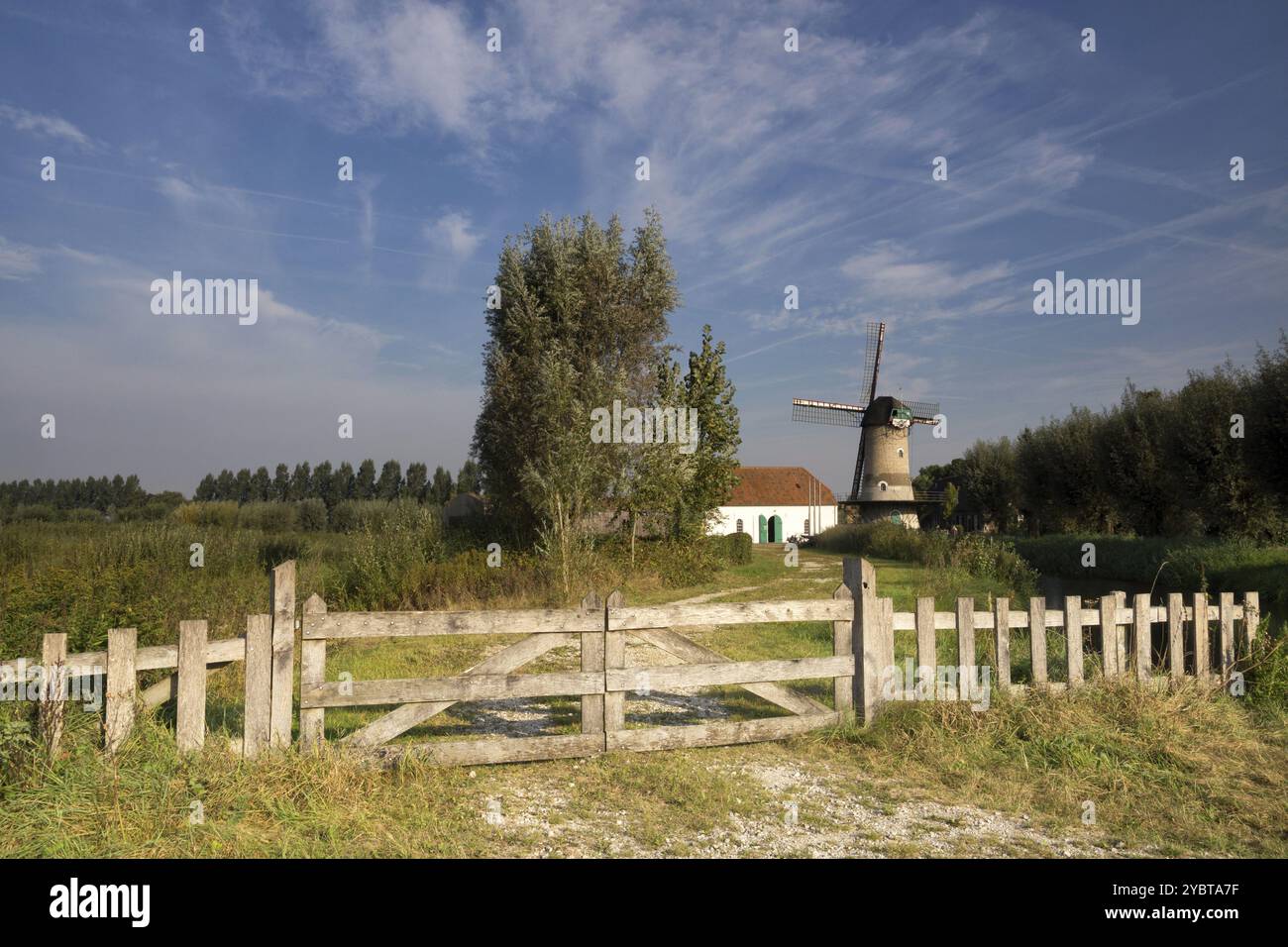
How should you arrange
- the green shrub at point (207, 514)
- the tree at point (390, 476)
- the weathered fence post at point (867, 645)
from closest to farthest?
1. the weathered fence post at point (867, 645)
2. the green shrub at point (207, 514)
3. the tree at point (390, 476)

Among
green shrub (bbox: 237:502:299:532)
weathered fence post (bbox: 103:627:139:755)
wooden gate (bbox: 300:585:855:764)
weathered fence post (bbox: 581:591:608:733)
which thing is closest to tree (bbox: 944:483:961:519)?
green shrub (bbox: 237:502:299:532)

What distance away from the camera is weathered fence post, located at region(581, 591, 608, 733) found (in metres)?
6.13

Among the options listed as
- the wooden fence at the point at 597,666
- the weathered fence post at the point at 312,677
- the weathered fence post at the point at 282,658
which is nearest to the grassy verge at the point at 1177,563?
the wooden fence at the point at 597,666

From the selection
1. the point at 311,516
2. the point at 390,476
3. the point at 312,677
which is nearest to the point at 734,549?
the point at 311,516

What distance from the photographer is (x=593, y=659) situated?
615cm

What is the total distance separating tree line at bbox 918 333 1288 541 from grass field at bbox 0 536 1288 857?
16.6 metres

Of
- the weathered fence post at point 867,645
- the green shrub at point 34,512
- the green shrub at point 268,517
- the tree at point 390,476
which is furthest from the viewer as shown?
the tree at point 390,476

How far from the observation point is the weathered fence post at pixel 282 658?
532 cm

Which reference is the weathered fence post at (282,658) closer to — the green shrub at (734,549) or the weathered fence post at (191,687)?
the weathered fence post at (191,687)

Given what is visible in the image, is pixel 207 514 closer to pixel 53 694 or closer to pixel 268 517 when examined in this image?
pixel 268 517

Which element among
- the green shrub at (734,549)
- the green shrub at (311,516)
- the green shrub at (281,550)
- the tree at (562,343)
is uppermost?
the tree at (562,343)

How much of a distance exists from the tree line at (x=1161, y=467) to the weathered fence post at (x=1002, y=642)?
17.2 metres
